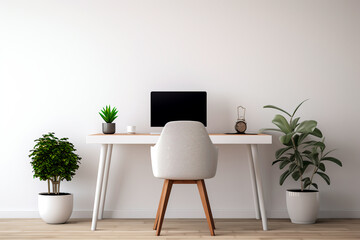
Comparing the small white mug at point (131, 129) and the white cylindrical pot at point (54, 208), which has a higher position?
the small white mug at point (131, 129)

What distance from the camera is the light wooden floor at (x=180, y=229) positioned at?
3414 millimetres

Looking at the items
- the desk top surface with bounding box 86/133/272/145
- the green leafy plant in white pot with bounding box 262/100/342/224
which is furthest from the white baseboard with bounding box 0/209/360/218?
the desk top surface with bounding box 86/133/272/145

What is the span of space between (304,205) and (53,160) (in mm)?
2113

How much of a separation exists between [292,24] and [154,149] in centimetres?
184

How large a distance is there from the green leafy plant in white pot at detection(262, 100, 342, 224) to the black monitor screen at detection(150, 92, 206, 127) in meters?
0.58

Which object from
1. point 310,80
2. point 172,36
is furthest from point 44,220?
point 310,80

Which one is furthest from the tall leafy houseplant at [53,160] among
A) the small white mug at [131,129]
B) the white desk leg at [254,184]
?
the white desk leg at [254,184]

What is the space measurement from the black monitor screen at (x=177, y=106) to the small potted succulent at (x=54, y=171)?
791mm

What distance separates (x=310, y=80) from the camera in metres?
4.27

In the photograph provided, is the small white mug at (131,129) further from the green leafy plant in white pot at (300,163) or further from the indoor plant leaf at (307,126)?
the indoor plant leaf at (307,126)

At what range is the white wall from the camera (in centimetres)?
423

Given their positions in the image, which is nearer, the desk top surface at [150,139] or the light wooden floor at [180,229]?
the light wooden floor at [180,229]

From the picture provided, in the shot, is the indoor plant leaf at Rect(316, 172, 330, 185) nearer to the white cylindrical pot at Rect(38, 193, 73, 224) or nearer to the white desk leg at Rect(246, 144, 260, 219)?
the white desk leg at Rect(246, 144, 260, 219)

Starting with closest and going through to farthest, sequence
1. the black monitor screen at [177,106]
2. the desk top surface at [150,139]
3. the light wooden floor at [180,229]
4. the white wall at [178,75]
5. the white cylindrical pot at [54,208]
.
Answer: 1. the light wooden floor at [180,229]
2. the desk top surface at [150,139]
3. the white cylindrical pot at [54,208]
4. the black monitor screen at [177,106]
5. the white wall at [178,75]
